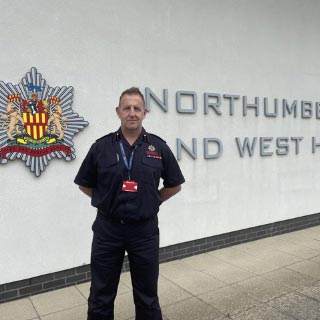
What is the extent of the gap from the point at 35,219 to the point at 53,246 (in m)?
0.35

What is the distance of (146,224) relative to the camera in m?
2.61

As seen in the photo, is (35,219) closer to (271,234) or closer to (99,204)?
(99,204)

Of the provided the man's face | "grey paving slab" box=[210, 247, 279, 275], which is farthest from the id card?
"grey paving slab" box=[210, 247, 279, 275]

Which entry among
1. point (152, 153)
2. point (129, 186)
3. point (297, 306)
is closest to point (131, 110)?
point (152, 153)

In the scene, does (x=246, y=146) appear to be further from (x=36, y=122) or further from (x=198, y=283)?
(x=36, y=122)

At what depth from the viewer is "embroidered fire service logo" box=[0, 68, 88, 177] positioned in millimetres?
3453

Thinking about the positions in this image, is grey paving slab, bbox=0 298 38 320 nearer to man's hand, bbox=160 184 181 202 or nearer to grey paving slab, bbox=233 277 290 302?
man's hand, bbox=160 184 181 202

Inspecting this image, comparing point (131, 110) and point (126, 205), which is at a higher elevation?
point (131, 110)

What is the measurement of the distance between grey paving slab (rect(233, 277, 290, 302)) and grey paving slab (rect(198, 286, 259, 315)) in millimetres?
80

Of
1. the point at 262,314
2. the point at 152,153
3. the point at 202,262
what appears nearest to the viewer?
the point at 152,153

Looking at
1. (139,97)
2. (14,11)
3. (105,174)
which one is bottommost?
(105,174)

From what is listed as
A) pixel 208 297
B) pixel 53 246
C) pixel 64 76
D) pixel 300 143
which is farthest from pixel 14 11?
pixel 300 143

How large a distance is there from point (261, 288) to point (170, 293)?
0.94m

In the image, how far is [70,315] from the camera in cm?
336
